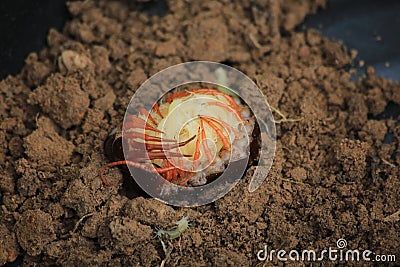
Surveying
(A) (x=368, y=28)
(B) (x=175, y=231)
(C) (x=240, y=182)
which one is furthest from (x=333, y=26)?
(B) (x=175, y=231)

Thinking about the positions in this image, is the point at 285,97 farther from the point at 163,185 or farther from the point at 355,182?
the point at 163,185

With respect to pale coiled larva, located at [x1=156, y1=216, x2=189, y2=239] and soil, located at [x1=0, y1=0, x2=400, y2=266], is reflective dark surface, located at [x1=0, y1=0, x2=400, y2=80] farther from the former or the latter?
pale coiled larva, located at [x1=156, y1=216, x2=189, y2=239]

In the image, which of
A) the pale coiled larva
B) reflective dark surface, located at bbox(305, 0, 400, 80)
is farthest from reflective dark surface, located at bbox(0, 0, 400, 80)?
the pale coiled larva

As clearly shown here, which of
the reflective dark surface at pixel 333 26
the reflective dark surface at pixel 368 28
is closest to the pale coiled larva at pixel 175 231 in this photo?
the reflective dark surface at pixel 333 26

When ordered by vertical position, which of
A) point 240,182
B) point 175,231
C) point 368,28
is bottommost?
point 175,231

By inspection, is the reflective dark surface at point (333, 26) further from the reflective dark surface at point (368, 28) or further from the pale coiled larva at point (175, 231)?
the pale coiled larva at point (175, 231)

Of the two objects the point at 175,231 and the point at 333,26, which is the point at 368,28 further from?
the point at 175,231

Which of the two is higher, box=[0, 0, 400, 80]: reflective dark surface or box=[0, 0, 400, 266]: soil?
box=[0, 0, 400, 80]: reflective dark surface

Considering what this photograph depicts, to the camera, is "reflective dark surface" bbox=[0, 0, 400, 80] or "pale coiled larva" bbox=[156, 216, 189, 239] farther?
"reflective dark surface" bbox=[0, 0, 400, 80]

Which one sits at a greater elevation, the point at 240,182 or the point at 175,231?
the point at 240,182
